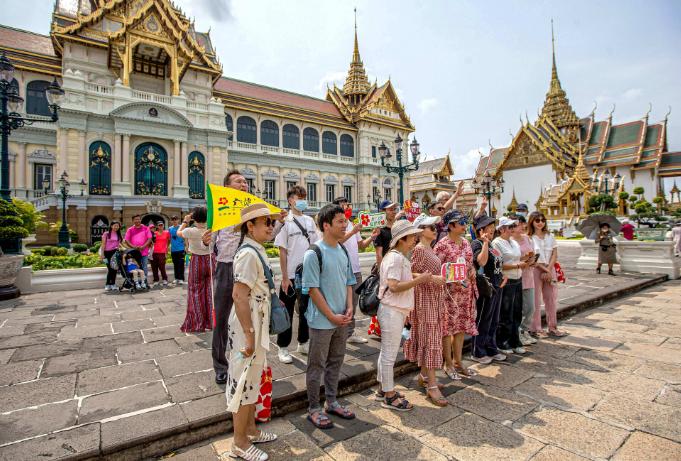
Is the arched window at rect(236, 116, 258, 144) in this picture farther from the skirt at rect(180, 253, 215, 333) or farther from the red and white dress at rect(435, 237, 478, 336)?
the red and white dress at rect(435, 237, 478, 336)

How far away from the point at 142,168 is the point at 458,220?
75.4ft

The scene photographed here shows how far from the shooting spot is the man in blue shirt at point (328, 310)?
2613 millimetres

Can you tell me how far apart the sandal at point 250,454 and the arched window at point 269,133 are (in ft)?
93.8

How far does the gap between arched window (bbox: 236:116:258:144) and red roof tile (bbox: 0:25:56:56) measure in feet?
39.8

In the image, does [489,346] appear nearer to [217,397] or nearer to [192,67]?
[217,397]

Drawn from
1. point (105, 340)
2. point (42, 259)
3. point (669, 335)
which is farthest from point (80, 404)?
point (42, 259)

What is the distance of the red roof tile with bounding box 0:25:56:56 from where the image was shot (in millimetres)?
21391

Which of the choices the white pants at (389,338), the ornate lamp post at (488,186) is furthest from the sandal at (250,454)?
Answer: the ornate lamp post at (488,186)

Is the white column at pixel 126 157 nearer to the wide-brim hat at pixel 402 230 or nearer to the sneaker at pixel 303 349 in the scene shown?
the sneaker at pixel 303 349

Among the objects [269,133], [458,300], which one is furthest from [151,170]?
[458,300]

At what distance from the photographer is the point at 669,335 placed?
15.9 feet

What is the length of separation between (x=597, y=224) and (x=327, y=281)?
40.2ft

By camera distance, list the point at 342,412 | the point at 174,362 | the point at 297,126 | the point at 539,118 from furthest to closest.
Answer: the point at 539,118 → the point at 297,126 → the point at 174,362 → the point at 342,412

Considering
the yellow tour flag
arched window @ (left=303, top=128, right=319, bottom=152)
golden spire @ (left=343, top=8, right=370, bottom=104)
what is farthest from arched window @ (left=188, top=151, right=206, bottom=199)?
the yellow tour flag
